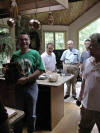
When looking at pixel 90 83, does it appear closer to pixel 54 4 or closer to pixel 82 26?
pixel 54 4

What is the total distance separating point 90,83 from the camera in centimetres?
147

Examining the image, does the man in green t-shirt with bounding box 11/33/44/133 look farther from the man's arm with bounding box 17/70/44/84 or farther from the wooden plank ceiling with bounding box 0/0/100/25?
the wooden plank ceiling with bounding box 0/0/100/25

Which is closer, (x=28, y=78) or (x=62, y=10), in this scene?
(x=28, y=78)

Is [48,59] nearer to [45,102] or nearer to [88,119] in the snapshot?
[45,102]

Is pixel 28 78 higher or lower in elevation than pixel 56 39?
lower

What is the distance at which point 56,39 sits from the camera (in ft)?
23.8

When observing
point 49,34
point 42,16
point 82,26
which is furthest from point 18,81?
point 82,26

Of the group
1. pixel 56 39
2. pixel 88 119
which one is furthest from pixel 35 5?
pixel 56 39

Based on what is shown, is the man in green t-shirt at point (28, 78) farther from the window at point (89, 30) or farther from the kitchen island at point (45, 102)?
the window at point (89, 30)

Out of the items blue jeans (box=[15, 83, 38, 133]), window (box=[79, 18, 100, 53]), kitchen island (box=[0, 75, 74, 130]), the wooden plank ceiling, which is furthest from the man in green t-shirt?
window (box=[79, 18, 100, 53])

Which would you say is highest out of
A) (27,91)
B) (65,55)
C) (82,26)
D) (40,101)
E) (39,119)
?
(82,26)

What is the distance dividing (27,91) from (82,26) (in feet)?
19.3

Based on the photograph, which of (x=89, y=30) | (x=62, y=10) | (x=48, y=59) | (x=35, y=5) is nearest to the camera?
(x=35, y=5)

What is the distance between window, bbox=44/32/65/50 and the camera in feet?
23.1
